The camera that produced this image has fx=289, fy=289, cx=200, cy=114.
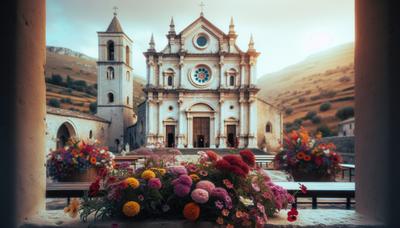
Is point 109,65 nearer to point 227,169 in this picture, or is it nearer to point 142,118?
point 142,118

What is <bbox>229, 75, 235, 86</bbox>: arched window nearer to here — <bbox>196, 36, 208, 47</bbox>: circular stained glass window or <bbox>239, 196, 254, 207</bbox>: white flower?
<bbox>196, 36, 208, 47</bbox>: circular stained glass window

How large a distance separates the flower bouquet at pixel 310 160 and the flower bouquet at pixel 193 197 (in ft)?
13.3

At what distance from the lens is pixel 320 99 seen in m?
66.4

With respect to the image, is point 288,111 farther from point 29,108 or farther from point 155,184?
point 29,108

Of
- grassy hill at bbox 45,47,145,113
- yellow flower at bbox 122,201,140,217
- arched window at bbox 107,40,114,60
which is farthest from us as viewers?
grassy hill at bbox 45,47,145,113

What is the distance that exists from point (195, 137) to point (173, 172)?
26102 millimetres

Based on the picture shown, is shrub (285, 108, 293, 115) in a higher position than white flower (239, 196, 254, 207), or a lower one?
higher

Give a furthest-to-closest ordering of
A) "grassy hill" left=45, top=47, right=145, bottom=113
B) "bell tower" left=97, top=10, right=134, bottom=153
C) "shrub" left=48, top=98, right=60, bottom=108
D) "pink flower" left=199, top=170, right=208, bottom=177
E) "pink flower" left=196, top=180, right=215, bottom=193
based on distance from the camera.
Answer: "grassy hill" left=45, top=47, right=145, bottom=113 → "shrub" left=48, top=98, right=60, bottom=108 → "bell tower" left=97, top=10, right=134, bottom=153 → "pink flower" left=199, top=170, right=208, bottom=177 → "pink flower" left=196, top=180, right=215, bottom=193

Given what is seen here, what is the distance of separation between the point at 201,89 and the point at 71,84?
54149 mm

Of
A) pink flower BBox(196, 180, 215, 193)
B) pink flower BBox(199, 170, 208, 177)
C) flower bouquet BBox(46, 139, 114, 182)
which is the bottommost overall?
flower bouquet BBox(46, 139, 114, 182)

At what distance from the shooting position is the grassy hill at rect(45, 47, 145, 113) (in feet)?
211

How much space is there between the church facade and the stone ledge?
25283 mm

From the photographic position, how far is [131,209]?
205cm

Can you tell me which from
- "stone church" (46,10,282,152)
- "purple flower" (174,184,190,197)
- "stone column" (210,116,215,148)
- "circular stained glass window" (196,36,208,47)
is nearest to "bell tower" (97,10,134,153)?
"stone church" (46,10,282,152)
